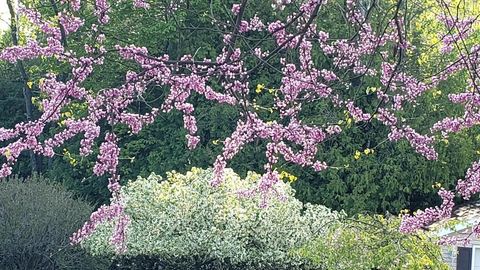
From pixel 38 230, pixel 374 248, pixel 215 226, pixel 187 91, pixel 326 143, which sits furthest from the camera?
pixel 326 143

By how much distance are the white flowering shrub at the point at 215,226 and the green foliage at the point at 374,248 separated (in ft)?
7.69

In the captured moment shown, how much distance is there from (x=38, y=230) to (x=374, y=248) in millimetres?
4927

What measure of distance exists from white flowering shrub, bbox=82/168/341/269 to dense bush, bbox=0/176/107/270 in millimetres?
533

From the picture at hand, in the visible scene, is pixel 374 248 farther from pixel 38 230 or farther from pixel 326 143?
pixel 326 143

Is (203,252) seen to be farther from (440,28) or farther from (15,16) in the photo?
(15,16)

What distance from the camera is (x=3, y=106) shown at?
62.4ft

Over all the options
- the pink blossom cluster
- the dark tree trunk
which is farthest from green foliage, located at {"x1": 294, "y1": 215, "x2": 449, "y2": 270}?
the dark tree trunk

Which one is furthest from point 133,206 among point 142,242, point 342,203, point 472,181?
point 472,181

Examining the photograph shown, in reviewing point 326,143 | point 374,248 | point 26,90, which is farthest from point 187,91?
point 26,90

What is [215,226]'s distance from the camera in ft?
38.1

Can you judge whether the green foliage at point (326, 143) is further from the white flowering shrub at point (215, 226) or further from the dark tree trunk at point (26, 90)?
the dark tree trunk at point (26, 90)

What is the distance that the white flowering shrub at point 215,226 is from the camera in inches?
452

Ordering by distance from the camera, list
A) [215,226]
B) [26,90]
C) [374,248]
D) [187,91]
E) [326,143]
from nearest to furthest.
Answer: [187,91] → [374,248] → [215,226] → [326,143] → [26,90]

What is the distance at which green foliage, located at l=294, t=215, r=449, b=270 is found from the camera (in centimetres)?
754
